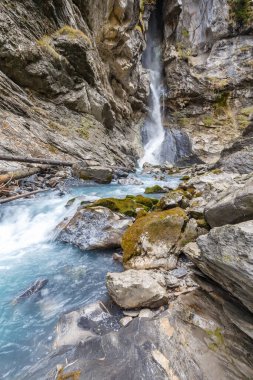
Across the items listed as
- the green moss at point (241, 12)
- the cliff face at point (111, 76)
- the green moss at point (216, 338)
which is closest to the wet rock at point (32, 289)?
the green moss at point (216, 338)

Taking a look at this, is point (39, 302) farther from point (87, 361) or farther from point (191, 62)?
point (191, 62)

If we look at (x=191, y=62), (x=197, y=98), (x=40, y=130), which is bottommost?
(x=40, y=130)

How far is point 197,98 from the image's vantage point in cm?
2844

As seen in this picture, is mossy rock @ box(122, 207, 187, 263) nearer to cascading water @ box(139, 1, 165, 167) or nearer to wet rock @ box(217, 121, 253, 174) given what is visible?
wet rock @ box(217, 121, 253, 174)

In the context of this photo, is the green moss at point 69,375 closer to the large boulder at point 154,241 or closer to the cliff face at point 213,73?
the large boulder at point 154,241

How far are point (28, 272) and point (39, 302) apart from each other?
1.08 metres

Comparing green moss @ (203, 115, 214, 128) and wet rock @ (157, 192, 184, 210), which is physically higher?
green moss @ (203, 115, 214, 128)

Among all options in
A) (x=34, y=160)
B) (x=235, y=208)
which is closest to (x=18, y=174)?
(x=34, y=160)

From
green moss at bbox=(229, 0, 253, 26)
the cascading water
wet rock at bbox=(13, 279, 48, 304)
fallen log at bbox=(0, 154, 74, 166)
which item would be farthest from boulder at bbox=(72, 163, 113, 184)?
green moss at bbox=(229, 0, 253, 26)

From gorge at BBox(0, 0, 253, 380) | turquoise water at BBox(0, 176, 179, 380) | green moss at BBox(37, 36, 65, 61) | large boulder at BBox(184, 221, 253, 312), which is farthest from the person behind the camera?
green moss at BBox(37, 36, 65, 61)

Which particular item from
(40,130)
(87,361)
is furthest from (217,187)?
(40,130)

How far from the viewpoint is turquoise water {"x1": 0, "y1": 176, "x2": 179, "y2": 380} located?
8.96 ft

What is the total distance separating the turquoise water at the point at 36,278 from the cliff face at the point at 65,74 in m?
5.54

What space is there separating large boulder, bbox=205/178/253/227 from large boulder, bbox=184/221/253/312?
573 millimetres
